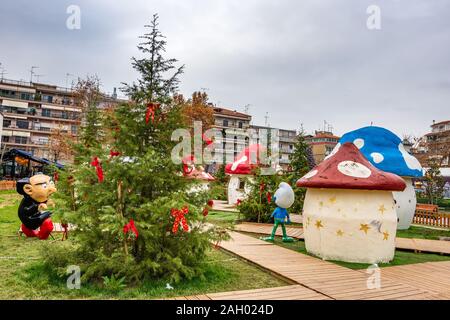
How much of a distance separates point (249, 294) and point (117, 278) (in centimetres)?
223

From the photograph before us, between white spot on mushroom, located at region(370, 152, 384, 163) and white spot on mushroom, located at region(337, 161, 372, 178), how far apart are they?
5454 millimetres

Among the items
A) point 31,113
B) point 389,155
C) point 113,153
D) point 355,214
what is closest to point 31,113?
point 31,113

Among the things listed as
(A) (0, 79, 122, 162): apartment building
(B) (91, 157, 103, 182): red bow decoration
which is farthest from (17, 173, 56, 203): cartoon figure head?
(A) (0, 79, 122, 162): apartment building

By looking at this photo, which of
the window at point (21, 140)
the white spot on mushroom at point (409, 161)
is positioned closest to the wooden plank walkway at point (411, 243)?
the white spot on mushroom at point (409, 161)

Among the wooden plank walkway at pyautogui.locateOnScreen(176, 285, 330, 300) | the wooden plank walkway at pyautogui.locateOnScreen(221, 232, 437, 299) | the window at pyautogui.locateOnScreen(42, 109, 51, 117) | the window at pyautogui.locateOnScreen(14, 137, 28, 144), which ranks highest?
the window at pyautogui.locateOnScreen(42, 109, 51, 117)

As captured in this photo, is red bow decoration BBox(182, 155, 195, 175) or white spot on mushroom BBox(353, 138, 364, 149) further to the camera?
white spot on mushroom BBox(353, 138, 364, 149)

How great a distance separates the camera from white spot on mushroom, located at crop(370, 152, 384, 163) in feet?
42.1

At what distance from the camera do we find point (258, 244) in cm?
956

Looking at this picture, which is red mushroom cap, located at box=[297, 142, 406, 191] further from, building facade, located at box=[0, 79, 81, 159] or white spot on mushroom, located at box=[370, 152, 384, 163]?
building facade, located at box=[0, 79, 81, 159]

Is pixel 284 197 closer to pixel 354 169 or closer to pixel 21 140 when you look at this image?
pixel 354 169

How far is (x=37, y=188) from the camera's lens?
10.1 m
